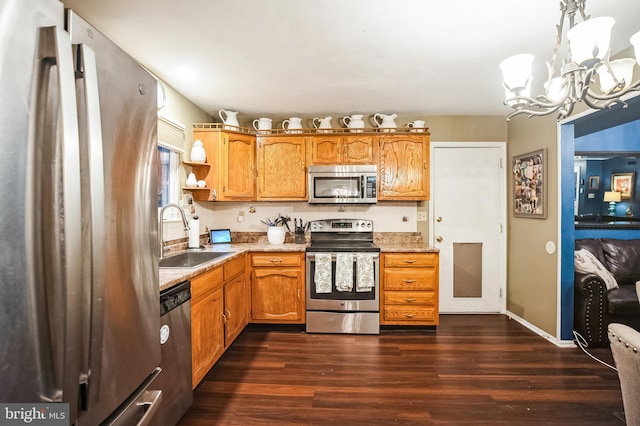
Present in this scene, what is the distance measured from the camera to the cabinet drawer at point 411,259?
9.89 feet

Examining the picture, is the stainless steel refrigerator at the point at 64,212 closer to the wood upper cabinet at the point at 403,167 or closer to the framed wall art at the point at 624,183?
the wood upper cabinet at the point at 403,167

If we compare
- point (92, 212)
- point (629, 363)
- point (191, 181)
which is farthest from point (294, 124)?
point (629, 363)

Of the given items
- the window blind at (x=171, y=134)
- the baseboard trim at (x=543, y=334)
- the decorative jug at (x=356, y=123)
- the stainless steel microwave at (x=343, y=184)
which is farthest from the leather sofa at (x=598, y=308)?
the window blind at (x=171, y=134)

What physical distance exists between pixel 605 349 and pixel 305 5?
3.67 metres

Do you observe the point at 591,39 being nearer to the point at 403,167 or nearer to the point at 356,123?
the point at 403,167

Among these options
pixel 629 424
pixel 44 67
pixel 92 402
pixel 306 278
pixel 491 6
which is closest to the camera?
pixel 44 67

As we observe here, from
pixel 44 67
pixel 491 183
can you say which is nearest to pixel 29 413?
pixel 44 67

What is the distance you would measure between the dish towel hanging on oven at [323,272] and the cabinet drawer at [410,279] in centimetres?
59

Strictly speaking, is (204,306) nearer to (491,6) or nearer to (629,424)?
(629,424)

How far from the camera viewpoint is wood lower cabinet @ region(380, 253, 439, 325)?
301 centimetres

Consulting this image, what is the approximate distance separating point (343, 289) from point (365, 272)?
283 mm

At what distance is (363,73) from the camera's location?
2.47 meters

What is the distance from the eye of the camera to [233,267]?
2.61m

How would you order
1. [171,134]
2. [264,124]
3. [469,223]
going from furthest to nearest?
[469,223] < [264,124] < [171,134]
